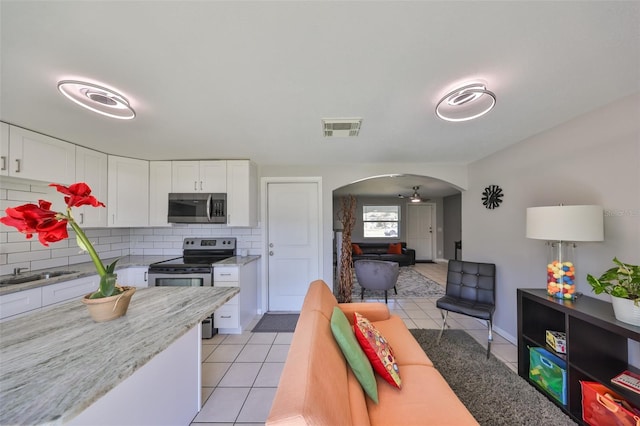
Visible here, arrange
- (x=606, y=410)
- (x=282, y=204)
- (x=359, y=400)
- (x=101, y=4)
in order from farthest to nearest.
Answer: (x=282, y=204) < (x=606, y=410) < (x=359, y=400) < (x=101, y=4)

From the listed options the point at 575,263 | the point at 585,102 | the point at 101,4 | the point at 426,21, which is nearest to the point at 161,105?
the point at 101,4

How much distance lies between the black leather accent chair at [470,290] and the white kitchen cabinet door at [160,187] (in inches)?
146

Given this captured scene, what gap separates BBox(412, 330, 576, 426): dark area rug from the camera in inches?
63.8

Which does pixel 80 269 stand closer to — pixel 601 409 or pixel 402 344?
pixel 402 344

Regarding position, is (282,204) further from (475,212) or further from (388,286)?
(475,212)

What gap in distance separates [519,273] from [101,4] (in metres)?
3.75

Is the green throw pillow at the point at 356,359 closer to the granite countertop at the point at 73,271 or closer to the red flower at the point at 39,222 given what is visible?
the red flower at the point at 39,222

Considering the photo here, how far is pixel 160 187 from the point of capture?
3.18 m

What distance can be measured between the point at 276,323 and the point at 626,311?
124 inches

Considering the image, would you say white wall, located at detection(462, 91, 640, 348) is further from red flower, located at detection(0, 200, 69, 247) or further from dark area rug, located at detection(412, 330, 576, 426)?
red flower, located at detection(0, 200, 69, 247)

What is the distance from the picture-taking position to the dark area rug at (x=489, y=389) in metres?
1.62

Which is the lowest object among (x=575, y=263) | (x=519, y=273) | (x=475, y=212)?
(x=519, y=273)

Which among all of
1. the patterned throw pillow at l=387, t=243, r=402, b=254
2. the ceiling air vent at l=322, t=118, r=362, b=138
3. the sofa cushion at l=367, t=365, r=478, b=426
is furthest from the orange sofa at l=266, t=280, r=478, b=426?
the patterned throw pillow at l=387, t=243, r=402, b=254

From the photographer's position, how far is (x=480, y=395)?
182 centimetres
